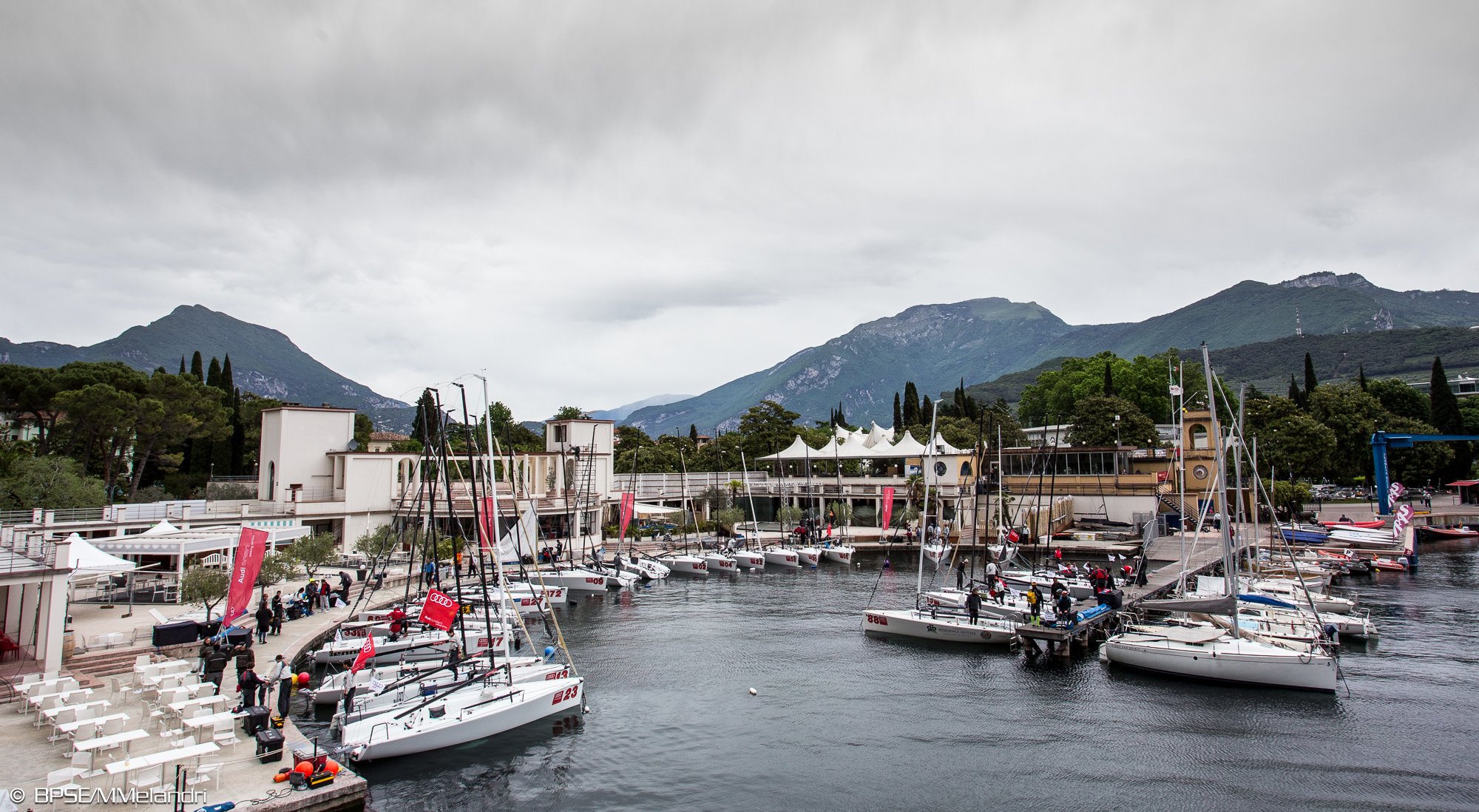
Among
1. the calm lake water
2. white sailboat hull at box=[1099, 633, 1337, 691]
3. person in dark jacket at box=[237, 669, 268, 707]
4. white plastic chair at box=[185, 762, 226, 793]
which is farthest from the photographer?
white sailboat hull at box=[1099, 633, 1337, 691]

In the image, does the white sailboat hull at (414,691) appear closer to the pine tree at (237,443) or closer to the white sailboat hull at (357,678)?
the white sailboat hull at (357,678)

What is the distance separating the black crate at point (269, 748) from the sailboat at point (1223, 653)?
2461 centimetres

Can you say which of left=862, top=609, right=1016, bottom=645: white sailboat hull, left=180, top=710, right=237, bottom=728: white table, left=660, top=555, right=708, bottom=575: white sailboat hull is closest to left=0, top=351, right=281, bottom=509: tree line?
left=660, top=555, right=708, bottom=575: white sailboat hull

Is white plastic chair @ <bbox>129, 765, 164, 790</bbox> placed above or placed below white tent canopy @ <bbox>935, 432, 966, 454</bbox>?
below

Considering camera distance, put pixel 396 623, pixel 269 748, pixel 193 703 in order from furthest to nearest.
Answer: pixel 396 623 < pixel 193 703 < pixel 269 748

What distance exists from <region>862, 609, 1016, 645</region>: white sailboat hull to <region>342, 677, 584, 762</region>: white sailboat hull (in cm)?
1403

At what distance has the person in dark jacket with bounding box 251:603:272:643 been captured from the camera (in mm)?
26047

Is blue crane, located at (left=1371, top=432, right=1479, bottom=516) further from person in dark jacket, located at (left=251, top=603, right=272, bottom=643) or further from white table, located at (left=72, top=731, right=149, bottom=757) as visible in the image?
white table, located at (left=72, top=731, right=149, bottom=757)

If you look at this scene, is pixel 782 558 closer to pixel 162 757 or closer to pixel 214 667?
pixel 214 667

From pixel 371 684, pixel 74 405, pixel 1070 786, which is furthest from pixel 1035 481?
pixel 74 405

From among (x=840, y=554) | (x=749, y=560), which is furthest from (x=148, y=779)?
(x=840, y=554)

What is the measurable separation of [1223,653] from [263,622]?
30.9 meters

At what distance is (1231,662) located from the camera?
24688 mm

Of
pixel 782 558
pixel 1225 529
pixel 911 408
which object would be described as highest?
pixel 911 408
